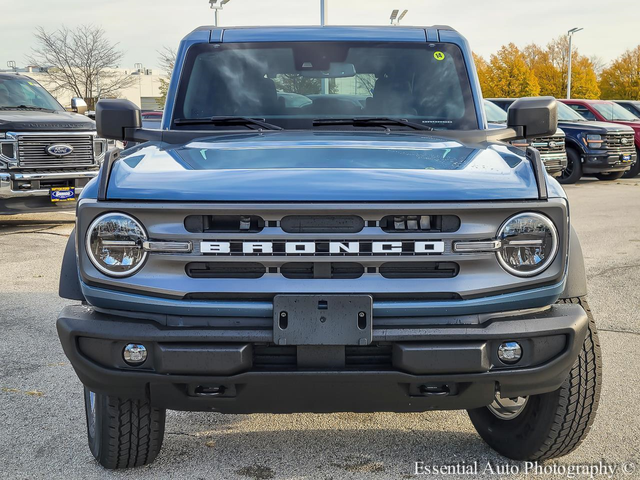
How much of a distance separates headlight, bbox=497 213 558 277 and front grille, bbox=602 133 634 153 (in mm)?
15339

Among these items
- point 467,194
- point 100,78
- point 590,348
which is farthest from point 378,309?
point 100,78

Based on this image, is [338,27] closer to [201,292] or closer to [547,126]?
[547,126]

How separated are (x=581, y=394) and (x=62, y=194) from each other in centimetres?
813

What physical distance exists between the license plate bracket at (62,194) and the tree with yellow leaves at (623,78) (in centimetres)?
5301

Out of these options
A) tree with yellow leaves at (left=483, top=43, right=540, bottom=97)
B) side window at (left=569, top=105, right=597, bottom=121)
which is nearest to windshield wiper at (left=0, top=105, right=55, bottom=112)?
side window at (left=569, top=105, right=597, bottom=121)

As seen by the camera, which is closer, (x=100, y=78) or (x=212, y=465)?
(x=212, y=465)

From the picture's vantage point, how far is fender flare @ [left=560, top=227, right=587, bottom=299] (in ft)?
9.22

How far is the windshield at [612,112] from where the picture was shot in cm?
1945

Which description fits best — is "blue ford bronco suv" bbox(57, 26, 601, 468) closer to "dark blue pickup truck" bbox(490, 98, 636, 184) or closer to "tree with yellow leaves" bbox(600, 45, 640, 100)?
"dark blue pickup truck" bbox(490, 98, 636, 184)

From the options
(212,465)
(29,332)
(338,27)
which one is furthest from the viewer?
(29,332)

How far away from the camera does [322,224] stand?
8.41ft

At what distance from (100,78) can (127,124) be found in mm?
37990

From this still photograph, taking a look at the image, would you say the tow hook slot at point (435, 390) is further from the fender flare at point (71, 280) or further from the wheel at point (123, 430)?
the fender flare at point (71, 280)

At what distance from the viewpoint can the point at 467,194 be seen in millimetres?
2576
